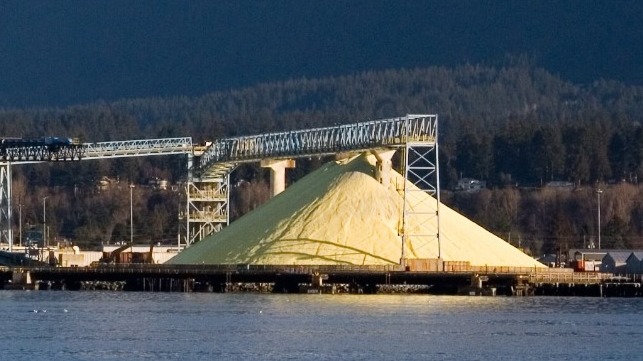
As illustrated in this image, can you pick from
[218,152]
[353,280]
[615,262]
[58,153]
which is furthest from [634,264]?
[58,153]

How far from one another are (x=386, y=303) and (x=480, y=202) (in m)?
93.5

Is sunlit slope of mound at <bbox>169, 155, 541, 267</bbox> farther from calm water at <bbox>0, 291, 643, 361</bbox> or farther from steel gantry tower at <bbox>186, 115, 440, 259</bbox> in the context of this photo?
calm water at <bbox>0, 291, 643, 361</bbox>

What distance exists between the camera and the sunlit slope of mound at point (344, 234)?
380 feet

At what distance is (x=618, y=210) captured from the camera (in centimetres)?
18738

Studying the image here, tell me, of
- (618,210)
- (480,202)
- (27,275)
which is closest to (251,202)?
(480,202)

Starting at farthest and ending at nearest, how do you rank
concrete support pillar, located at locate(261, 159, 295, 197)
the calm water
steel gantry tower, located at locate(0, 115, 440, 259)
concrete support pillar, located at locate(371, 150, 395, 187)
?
concrete support pillar, located at locate(261, 159, 295, 197), steel gantry tower, located at locate(0, 115, 440, 259), concrete support pillar, located at locate(371, 150, 395, 187), the calm water

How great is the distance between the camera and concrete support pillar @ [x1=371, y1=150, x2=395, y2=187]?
122 m

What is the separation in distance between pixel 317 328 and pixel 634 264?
56254mm

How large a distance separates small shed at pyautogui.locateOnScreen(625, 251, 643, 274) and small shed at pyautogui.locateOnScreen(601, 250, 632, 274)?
0.35 meters

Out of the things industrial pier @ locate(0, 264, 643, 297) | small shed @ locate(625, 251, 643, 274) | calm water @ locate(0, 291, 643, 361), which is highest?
small shed @ locate(625, 251, 643, 274)

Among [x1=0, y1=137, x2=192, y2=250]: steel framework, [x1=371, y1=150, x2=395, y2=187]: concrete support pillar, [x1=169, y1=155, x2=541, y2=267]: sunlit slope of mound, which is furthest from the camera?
[x1=0, y1=137, x2=192, y2=250]: steel framework

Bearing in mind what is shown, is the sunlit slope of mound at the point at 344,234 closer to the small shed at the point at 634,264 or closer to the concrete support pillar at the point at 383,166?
the concrete support pillar at the point at 383,166

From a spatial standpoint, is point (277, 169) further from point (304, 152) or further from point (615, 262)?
point (615, 262)

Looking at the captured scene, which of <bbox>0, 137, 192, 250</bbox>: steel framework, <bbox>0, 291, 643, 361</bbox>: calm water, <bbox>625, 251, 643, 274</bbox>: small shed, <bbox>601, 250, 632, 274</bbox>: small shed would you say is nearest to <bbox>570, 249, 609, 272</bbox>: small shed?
<bbox>601, 250, 632, 274</bbox>: small shed
